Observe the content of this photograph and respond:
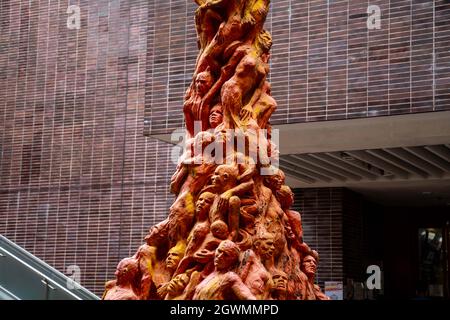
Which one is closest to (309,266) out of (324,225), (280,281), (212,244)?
(280,281)

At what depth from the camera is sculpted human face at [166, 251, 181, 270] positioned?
5316 millimetres

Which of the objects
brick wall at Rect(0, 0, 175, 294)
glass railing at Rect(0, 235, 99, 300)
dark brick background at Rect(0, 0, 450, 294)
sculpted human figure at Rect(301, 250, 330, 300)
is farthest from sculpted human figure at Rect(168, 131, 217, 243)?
brick wall at Rect(0, 0, 175, 294)

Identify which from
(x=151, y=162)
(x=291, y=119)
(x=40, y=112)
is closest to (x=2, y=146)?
(x=40, y=112)

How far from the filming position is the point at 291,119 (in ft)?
32.1

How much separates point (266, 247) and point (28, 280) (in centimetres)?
482

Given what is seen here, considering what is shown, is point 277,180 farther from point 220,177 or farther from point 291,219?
point 220,177

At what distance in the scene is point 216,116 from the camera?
5621mm

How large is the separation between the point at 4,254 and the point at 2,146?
6119 millimetres

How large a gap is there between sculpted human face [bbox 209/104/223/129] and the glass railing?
4.29 m

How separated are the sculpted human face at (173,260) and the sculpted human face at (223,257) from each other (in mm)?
429

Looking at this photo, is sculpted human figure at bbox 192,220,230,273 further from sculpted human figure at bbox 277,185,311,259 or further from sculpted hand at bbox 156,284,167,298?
sculpted human figure at bbox 277,185,311,259

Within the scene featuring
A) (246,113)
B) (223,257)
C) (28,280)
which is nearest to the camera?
(223,257)

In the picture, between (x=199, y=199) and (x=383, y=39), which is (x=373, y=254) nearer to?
(x=383, y=39)

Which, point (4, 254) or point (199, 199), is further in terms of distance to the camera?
point (4, 254)
